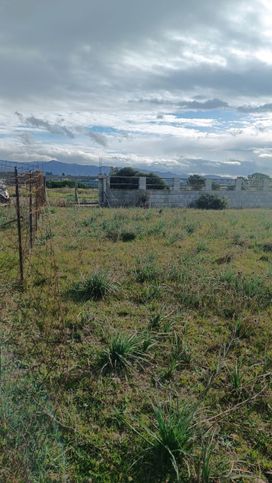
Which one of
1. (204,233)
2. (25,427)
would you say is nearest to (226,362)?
(25,427)

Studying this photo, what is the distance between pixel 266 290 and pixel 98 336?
2.76 metres

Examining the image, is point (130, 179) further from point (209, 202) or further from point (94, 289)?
point (94, 289)

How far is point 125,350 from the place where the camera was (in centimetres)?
389

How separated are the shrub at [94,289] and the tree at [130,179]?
18282 mm

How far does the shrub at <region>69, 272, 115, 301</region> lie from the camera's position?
18.3ft

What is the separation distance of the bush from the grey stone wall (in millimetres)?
547

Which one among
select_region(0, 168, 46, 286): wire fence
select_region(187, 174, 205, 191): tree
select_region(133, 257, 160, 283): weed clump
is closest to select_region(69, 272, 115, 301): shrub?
select_region(133, 257, 160, 283): weed clump

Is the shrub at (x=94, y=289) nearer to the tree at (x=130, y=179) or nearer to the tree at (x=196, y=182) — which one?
the tree at (x=130, y=179)

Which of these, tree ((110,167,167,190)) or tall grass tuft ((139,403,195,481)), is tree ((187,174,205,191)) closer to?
tree ((110,167,167,190))

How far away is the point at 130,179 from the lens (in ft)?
79.4

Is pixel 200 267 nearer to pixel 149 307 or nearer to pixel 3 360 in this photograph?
pixel 149 307

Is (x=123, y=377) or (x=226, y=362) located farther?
(x=226, y=362)

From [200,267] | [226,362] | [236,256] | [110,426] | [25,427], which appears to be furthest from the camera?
[236,256]

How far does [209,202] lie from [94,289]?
64.6 ft
